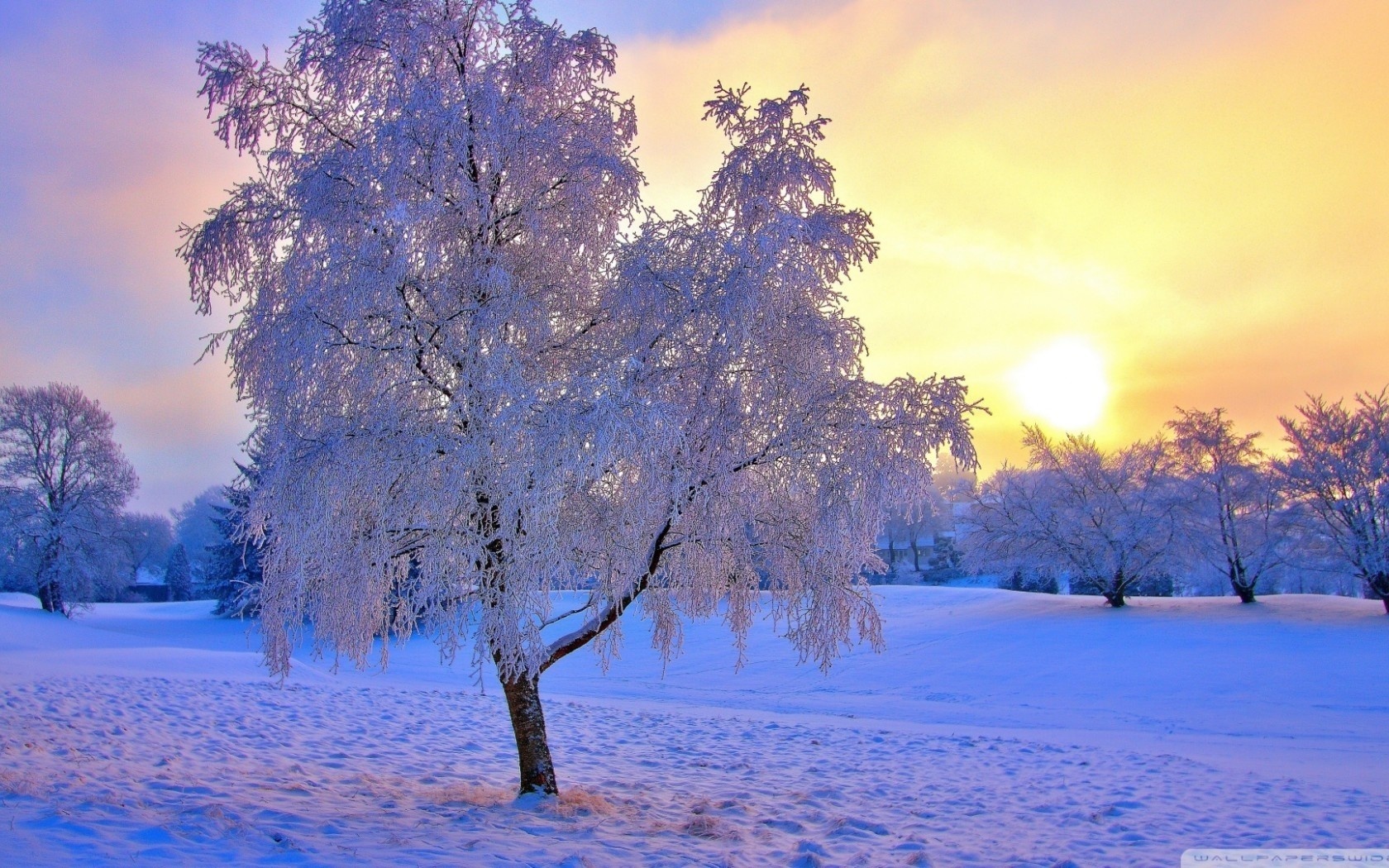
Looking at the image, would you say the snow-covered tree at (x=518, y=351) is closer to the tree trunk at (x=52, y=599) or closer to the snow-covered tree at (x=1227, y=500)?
the snow-covered tree at (x=1227, y=500)

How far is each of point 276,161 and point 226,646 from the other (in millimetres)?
26302

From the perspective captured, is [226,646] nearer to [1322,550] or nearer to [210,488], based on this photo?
[1322,550]

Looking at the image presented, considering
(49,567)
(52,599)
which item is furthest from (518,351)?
(52,599)

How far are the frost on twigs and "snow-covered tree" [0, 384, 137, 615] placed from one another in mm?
28120

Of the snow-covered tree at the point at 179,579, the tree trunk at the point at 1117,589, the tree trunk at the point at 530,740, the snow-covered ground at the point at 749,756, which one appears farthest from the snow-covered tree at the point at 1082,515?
the snow-covered tree at the point at 179,579

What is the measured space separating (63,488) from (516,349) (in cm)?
3157

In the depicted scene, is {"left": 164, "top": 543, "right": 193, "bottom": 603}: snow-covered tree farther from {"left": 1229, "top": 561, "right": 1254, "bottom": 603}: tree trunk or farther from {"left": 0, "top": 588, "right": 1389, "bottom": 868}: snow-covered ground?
{"left": 1229, "top": 561, "right": 1254, "bottom": 603}: tree trunk

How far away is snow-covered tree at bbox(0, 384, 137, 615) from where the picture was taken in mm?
27391

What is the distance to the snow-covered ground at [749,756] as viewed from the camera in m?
5.78

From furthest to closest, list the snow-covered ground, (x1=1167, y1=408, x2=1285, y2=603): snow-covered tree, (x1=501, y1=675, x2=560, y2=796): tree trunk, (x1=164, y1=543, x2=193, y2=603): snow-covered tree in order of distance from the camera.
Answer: (x1=164, y1=543, x2=193, y2=603): snow-covered tree → (x1=1167, y1=408, x2=1285, y2=603): snow-covered tree → (x1=501, y1=675, x2=560, y2=796): tree trunk → the snow-covered ground

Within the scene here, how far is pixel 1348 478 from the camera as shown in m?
21.2

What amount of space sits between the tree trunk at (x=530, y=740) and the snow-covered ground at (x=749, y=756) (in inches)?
12.2

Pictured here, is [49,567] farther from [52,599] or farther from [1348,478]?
[1348,478]

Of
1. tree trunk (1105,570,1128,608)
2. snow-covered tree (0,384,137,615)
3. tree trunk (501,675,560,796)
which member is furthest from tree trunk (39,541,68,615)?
tree trunk (1105,570,1128,608)
